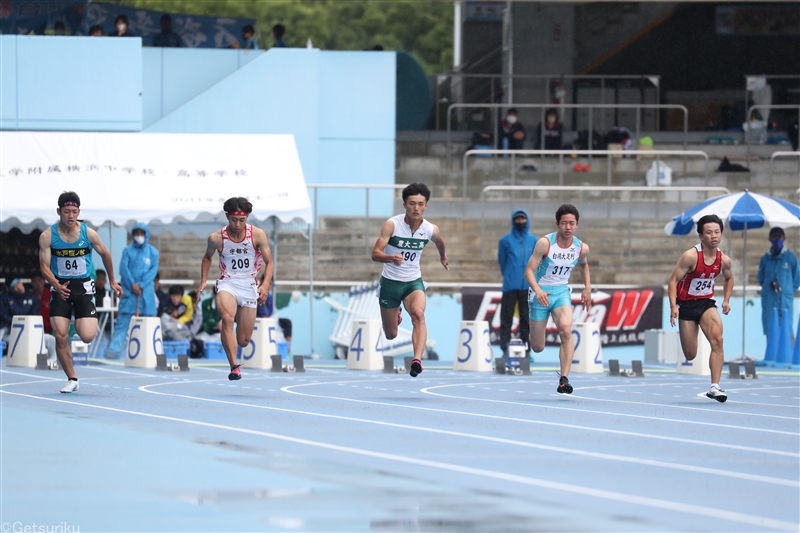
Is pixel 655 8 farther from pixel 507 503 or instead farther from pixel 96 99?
pixel 507 503

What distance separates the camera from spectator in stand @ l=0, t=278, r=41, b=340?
945 inches

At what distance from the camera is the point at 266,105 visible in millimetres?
31406

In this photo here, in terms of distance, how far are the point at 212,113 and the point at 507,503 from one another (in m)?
24.4

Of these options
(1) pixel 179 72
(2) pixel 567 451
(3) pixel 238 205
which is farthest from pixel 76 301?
(1) pixel 179 72

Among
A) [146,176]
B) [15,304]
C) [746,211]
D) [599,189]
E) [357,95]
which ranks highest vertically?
[357,95]

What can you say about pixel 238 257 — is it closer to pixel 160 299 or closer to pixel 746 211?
pixel 160 299

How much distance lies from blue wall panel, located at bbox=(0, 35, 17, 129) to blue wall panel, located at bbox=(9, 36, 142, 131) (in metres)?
0.09

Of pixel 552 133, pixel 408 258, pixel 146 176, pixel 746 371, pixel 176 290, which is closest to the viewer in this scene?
pixel 408 258

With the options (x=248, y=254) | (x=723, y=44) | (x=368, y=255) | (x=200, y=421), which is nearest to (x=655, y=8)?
(x=723, y=44)

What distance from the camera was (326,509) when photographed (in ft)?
25.0

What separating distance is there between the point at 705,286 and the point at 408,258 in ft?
10.8

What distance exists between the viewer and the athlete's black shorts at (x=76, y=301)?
575 inches

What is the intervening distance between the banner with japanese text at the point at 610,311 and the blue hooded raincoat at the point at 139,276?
6.17 meters

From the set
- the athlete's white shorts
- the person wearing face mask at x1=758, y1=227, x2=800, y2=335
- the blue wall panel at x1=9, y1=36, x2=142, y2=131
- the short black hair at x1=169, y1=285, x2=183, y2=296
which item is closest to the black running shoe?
the athlete's white shorts
